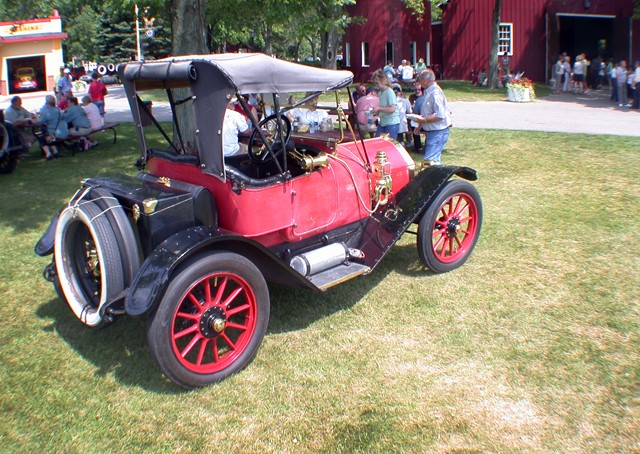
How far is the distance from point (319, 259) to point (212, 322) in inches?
41.7

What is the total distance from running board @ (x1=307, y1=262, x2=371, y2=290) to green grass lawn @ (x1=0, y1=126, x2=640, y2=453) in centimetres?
35

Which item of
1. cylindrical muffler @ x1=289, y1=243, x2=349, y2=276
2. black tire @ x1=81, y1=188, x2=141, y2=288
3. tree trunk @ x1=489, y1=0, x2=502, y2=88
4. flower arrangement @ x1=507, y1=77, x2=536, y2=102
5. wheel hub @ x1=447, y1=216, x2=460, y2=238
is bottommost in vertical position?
cylindrical muffler @ x1=289, y1=243, x2=349, y2=276

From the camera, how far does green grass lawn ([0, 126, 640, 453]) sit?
315 centimetres

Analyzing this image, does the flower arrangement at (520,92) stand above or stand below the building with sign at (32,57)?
below

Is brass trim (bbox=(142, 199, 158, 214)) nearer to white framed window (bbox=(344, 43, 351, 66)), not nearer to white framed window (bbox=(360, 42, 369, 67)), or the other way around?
white framed window (bbox=(360, 42, 369, 67))

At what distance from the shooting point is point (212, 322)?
3.56m

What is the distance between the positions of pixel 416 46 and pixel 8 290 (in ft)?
89.4

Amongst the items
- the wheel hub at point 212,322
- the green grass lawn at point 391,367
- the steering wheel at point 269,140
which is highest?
the steering wheel at point 269,140

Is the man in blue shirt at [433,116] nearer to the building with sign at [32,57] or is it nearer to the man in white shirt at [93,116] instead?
the man in white shirt at [93,116]

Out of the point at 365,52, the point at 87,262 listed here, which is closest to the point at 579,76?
the point at 365,52

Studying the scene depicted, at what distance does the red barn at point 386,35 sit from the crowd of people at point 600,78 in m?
7.08

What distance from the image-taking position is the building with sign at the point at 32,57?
33.7m

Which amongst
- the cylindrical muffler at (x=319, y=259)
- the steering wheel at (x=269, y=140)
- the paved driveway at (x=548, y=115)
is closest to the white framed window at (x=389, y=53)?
the paved driveway at (x=548, y=115)

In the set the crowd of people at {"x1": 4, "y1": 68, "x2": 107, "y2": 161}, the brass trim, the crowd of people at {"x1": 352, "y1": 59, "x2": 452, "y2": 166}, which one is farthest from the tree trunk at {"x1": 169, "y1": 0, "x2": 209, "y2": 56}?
the brass trim
